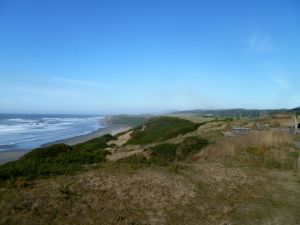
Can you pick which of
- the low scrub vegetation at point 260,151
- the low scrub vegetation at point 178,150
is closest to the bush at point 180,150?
the low scrub vegetation at point 178,150

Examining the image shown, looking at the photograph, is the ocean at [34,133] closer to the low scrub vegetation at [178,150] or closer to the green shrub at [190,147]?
the low scrub vegetation at [178,150]

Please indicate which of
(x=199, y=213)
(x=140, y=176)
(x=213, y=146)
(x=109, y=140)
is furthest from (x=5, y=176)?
(x=109, y=140)

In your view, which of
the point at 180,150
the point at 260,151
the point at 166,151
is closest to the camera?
the point at 260,151

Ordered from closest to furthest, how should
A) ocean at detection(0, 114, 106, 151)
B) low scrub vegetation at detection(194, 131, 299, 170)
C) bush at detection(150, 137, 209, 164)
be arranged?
1. low scrub vegetation at detection(194, 131, 299, 170)
2. bush at detection(150, 137, 209, 164)
3. ocean at detection(0, 114, 106, 151)

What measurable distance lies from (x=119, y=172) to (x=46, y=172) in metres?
2.18

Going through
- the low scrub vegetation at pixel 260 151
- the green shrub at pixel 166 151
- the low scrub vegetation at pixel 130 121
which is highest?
the low scrub vegetation at pixel 260 151

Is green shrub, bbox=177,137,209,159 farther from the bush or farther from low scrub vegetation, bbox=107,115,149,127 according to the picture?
low scrub vegetation, bbox=107,115,149,127

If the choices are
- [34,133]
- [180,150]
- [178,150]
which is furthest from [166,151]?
[34,133]

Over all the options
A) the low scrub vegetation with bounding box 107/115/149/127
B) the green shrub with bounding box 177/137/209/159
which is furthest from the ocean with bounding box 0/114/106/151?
the green shrub with bounding box 177/137/209/159

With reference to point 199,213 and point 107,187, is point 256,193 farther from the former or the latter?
point 107,187

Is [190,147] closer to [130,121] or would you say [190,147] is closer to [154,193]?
[154,193]

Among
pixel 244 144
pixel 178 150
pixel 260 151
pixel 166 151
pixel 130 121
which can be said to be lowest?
pixel 130 121

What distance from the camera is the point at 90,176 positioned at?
9.59 m

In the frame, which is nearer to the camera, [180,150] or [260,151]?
[260,151]
